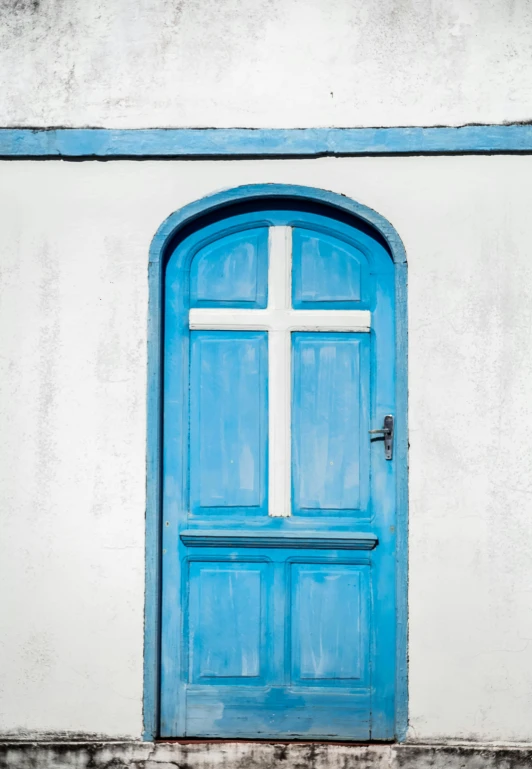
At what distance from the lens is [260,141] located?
4715 mm

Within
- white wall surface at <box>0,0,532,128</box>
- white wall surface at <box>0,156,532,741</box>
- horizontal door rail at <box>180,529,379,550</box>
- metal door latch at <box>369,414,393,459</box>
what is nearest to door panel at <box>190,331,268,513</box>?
horizontal door rail at <box>180,529,379,550</box>

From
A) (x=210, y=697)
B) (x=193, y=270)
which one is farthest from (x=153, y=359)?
(x=210, y=697)

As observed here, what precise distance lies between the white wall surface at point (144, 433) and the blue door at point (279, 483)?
18 cm

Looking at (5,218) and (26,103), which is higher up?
(26,103)

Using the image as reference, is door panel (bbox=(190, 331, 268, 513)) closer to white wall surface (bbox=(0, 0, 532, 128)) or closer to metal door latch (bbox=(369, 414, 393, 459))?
metal door latch (bbox=(369, 414, 393, 459))

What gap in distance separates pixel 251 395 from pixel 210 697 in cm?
146

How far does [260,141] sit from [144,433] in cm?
151

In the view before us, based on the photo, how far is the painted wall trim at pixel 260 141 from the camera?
4.68 m

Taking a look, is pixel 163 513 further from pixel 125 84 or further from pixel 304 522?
pixel 125 84

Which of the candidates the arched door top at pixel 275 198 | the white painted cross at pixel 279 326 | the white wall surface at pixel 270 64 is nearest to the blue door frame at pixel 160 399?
the arched door top at pixel 275 198

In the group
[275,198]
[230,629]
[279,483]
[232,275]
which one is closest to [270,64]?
[275,198]

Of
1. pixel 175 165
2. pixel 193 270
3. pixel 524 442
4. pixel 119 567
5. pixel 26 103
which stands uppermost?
pixel 26 103

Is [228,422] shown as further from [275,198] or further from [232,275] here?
[275,198]

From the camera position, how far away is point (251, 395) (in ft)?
15.6
